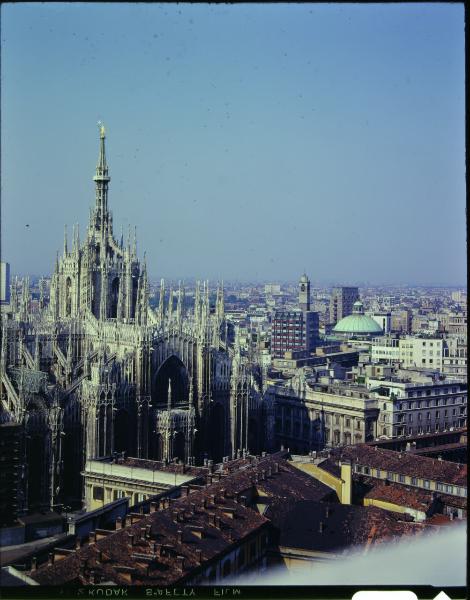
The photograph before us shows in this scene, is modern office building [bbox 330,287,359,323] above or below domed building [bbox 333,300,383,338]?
above

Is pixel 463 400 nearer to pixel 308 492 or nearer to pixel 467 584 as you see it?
pixel 308 492

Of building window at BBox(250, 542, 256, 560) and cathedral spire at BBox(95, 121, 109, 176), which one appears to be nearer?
building window at BBox(250, 542, 256, 560)

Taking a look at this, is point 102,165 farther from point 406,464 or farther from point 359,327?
point 359,327

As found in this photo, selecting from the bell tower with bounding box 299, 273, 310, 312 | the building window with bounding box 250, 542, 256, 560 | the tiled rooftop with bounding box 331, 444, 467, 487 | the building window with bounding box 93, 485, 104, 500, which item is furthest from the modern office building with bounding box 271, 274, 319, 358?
the building window with bounding box 250, 542, 256, 560

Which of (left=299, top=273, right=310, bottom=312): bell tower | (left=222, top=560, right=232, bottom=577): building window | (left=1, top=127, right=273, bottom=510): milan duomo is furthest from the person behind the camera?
(left=299, top=273, right=310, bottom=312): bell tower

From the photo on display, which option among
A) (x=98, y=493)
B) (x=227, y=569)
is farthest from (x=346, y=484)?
(x=227, y=569)

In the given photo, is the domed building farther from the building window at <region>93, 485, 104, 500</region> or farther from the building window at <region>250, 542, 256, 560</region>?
the building window at <region>250, 542, 256, 560</region>

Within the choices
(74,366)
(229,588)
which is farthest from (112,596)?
(74,366)
